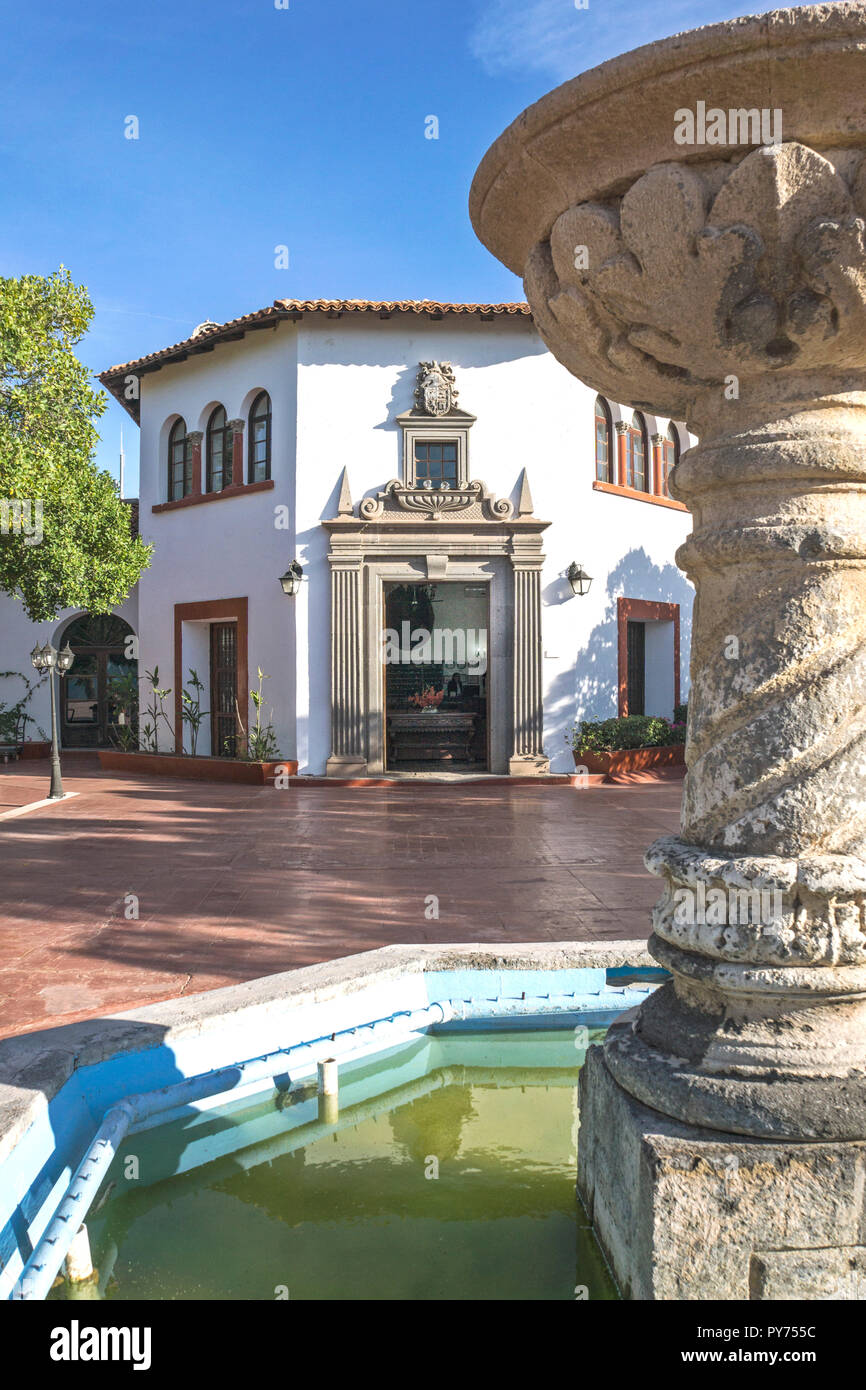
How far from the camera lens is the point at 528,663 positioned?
13594 millimetres

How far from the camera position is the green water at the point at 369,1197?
6.66ft

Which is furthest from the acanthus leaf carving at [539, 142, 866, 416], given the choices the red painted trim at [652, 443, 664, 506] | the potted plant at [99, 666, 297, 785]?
the red painted trim at [652, 443, 664, 506]

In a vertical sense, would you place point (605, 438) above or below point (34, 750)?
above

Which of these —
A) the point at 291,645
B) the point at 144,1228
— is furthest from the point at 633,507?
the point at 144,1228

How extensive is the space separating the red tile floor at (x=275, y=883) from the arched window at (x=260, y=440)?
540 cm

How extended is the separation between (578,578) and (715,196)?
38.6ft

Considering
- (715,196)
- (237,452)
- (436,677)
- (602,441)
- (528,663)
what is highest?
(602,441)

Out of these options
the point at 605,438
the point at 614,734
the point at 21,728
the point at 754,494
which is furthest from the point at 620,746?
the point at 754,494

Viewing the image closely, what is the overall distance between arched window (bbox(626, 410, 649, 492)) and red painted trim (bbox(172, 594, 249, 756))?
6397 millimetres

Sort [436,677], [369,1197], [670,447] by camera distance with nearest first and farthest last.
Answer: [369,1197], [670,447], [436,677]

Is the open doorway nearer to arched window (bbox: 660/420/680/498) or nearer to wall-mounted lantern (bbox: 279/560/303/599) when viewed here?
wall-mounted lantern (bbox: 279/560/303/599)

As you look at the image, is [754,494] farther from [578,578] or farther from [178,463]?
[178,463]

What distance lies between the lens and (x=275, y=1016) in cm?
313

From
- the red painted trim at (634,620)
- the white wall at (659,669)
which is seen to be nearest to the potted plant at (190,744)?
the red painted trim at (634,620)
